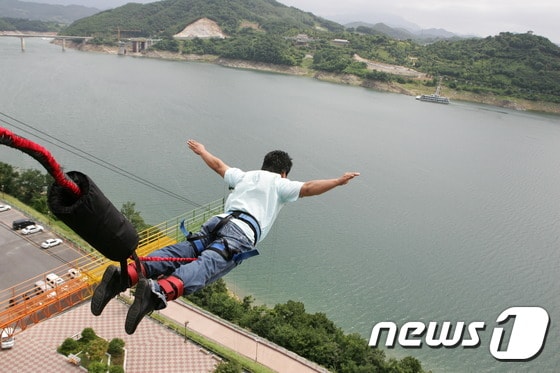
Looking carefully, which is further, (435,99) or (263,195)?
(435,99)

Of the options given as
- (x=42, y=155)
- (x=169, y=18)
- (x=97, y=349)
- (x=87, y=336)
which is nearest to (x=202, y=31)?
(x=169, y=18)

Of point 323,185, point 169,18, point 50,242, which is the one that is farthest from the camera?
point 169,18

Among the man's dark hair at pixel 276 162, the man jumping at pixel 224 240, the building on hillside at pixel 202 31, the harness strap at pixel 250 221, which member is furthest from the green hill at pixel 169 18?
the harness strap at pixel 250 221

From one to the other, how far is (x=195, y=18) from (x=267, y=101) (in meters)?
49.7

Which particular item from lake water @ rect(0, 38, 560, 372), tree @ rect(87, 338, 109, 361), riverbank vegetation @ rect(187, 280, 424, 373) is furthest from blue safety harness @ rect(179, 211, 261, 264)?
lake water @ rect(0, 38, 560, 372)

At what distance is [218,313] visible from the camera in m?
9.29

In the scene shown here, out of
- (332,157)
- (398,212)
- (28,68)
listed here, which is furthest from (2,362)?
(28,68)

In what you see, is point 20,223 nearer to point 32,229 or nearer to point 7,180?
point 32,229

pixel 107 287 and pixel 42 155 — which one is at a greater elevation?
pixel 42 155

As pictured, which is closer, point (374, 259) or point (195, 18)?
point (374, 259)

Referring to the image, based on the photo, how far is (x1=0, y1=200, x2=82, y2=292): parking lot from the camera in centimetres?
938

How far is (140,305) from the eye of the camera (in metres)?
1.65

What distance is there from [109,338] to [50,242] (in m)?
4.09

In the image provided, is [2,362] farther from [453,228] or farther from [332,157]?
[332,157]
